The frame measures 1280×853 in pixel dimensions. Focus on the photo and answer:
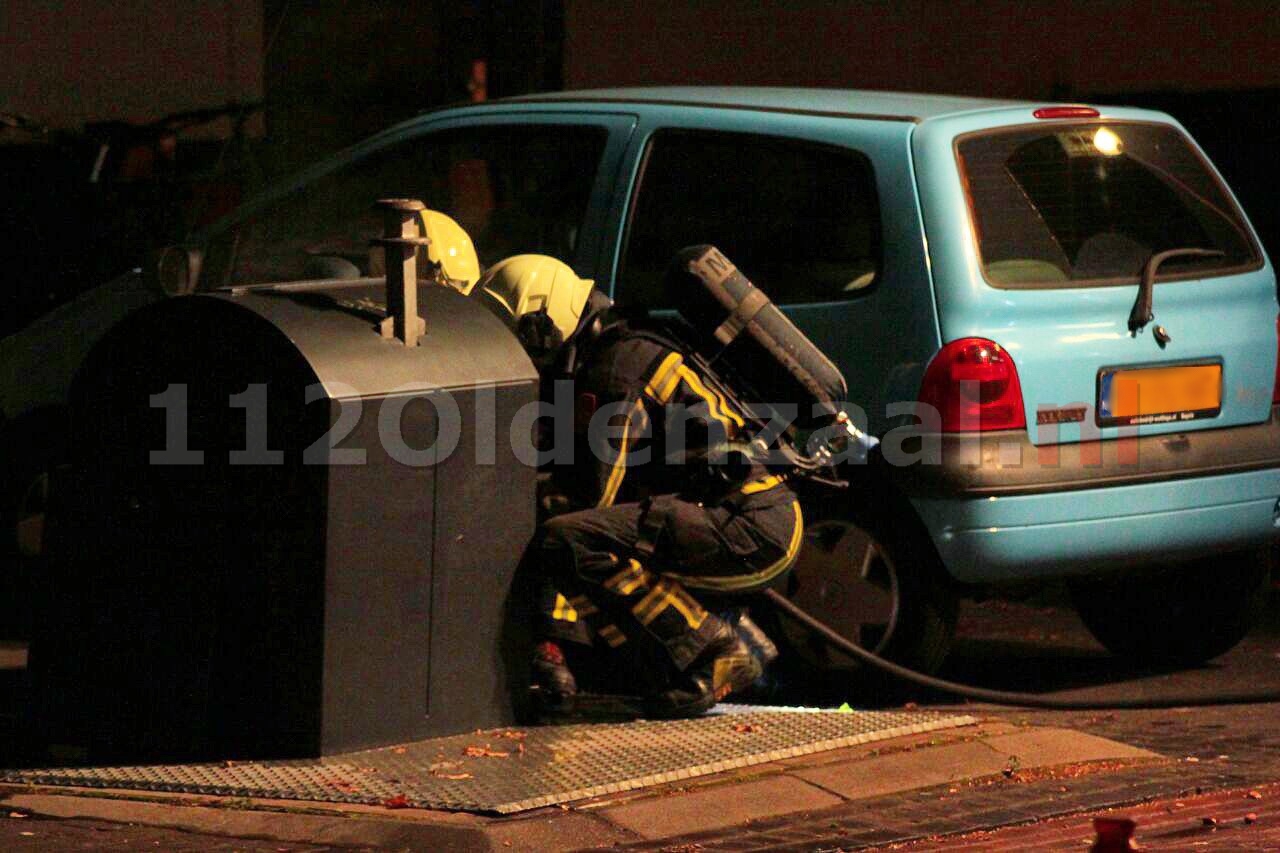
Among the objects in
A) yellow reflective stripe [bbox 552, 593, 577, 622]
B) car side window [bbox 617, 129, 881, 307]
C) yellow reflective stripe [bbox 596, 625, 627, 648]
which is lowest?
yellow reflective stripe [bbox 596, 625, 627, 648]

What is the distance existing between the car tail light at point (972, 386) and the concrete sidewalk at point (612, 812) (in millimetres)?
1048

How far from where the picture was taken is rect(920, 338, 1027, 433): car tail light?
7102 millimetres

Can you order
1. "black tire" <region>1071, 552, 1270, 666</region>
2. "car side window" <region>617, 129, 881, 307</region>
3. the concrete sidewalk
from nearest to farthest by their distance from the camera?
the concrete sidewalk
"car side window" <region>617, 129, 881, 307</region>
"black tire" <region>1071, 552, 1270, 666</region>

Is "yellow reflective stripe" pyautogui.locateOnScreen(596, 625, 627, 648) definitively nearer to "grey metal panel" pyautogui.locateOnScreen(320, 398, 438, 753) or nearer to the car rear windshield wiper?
"grey metal panel" pyautogui.locateOnScreen(320, 398, 438, 753)

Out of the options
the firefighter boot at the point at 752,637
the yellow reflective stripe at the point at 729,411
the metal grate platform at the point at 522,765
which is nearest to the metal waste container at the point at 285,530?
the metal grate platform at the point at 522,765

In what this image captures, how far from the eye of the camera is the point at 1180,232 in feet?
25.3

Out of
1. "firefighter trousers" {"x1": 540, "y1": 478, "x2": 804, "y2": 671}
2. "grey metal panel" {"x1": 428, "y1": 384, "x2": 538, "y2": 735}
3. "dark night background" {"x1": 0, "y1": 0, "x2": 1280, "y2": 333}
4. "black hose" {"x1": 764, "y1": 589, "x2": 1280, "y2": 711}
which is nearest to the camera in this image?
"grey metal panel" {"x1": 428, "y1": 384, "x2": 538, "y2": 735}

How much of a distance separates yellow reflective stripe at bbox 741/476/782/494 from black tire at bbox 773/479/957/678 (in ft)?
1.80

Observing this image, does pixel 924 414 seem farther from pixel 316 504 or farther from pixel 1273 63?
pixel 1273 63

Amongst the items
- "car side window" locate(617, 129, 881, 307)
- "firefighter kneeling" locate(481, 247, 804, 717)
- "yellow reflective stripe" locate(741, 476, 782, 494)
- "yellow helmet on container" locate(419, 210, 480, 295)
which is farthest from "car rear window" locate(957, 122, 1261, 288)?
"yellow helmet on container" locate(419, 210, 480, 295)

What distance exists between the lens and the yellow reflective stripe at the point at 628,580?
21.8 ft

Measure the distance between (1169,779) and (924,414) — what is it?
1.33m

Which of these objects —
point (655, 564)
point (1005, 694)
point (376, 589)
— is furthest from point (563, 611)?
point (1005, 694)

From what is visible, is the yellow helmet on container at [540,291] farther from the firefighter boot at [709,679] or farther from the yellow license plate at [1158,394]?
the yellow license plate at [1158,394]
